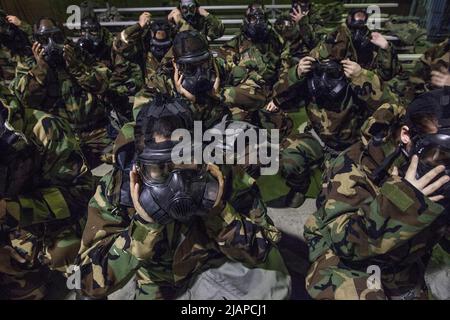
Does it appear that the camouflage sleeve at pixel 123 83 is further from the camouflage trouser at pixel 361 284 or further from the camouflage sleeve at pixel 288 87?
the camouflage trouser at pixel 361 284

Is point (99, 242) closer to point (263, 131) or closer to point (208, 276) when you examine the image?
point (208, 276)

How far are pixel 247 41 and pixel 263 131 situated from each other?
260 centimetres

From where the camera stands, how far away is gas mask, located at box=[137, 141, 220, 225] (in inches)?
62.2

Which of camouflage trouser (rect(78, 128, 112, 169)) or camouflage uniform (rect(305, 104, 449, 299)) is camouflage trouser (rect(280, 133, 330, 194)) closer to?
camouflage uniform (rect(305, 104, 449, 299))

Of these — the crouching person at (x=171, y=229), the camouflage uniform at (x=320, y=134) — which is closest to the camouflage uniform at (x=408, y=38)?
the camouflage uniform at (x=320, y=134)

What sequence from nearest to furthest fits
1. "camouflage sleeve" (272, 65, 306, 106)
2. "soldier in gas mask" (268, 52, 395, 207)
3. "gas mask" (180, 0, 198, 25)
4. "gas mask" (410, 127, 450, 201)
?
"gas mask" (410, 127, 450, 201) → "soldier in gas mask" (268, 52, 395, 207) → "camouflage sleeve" (272, 65, 306, 106) → "gas mask" (180, 0, 198, 25)

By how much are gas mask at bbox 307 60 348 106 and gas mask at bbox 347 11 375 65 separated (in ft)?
4.14

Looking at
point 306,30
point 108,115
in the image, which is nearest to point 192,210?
point 108,115

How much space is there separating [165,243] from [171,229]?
0.09m

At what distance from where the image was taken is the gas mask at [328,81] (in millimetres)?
3154

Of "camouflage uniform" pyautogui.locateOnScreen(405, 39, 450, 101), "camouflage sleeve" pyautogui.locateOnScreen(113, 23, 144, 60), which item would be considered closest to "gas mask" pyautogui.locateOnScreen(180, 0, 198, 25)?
"camouflage sleeve" pyautogui.locateOnScreen(113, 23, 144, 60)

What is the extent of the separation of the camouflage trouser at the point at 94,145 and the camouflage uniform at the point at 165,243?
93.5 inches

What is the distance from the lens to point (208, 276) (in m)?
1.87

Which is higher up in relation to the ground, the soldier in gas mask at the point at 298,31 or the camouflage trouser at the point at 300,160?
the soldier in gas mask at the point at 298,31
